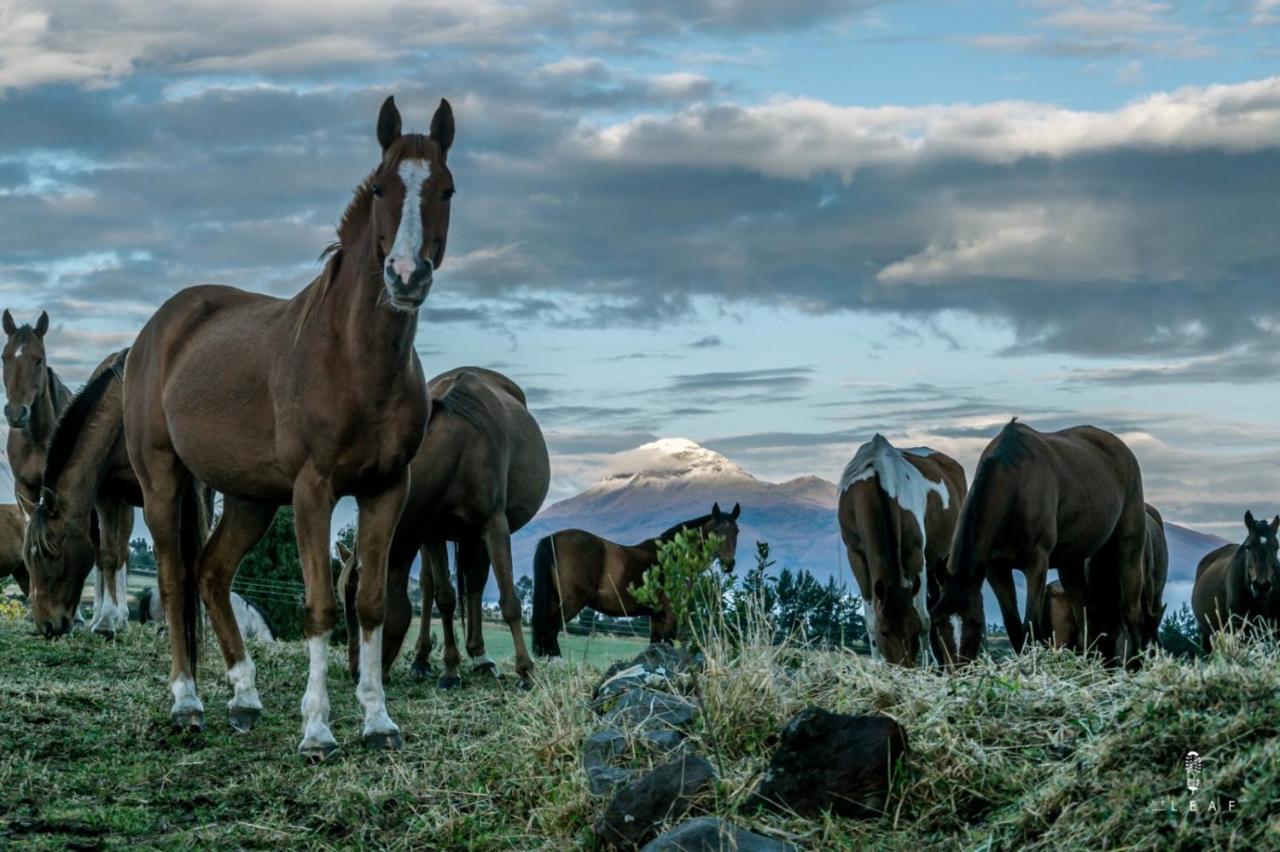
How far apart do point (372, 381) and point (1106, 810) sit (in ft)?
13.8

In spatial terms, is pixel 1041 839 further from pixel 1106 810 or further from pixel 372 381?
pixel 372 381

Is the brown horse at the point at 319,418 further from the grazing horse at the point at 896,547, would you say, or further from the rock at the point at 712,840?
the grazing horse at the point at 896,547

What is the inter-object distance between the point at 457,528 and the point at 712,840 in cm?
605

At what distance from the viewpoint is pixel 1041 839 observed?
4.59 m

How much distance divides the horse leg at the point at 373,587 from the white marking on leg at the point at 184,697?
120cm

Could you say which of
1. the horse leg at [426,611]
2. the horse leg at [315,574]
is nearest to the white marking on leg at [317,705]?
the horse leg at [315,574]

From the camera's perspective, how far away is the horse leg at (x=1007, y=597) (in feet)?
39.3

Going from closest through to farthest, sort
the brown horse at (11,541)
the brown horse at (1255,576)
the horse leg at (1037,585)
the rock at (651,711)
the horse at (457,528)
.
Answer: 1. the rock at (651,711)
2. the horse at (457,528)
3. the horse leg at (1037,585)
4. the brown horse at (1255,576)
5. the brown horse at (11,541)

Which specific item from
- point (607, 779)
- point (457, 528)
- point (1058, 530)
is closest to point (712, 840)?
point (607, 779)

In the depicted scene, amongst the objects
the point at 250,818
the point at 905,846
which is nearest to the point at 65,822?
the point at 250,818

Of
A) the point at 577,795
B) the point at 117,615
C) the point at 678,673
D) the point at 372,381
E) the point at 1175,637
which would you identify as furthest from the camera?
the point at 1175,637

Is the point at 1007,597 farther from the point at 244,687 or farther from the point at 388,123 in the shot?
the point at 388,123

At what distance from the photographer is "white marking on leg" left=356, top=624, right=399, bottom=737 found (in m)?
7.34

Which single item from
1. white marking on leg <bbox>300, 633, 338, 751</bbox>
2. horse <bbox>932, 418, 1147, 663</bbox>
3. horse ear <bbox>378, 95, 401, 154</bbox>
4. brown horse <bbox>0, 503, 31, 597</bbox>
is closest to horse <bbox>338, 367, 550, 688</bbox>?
white marking on leg <bbox>300, 633, 338, 751</bbox>
